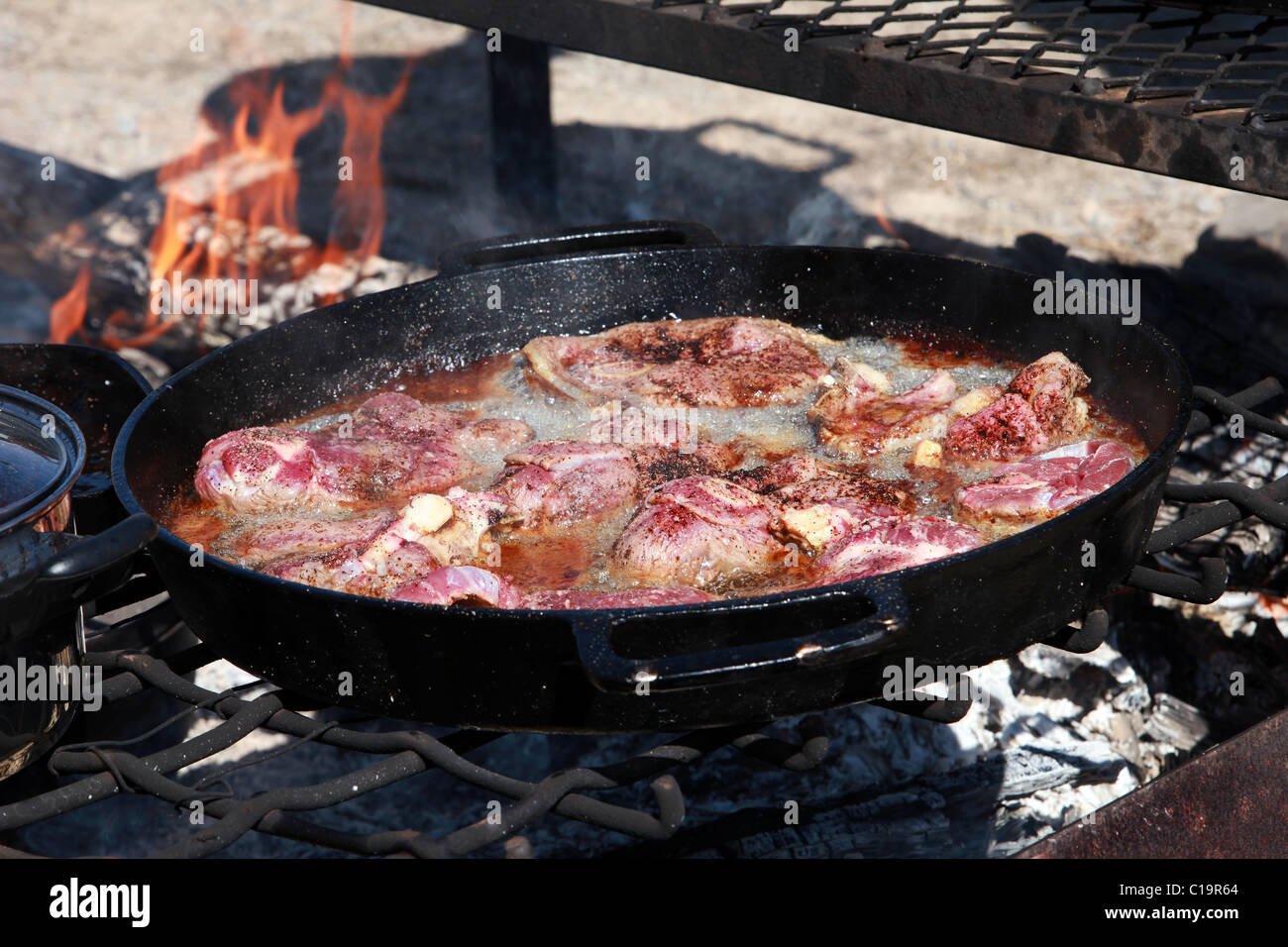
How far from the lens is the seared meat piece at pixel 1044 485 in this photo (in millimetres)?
2436

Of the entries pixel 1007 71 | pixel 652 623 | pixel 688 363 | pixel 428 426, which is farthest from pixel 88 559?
pixel 1007 71

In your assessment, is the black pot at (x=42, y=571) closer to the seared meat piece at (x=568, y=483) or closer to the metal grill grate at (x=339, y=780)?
the metal grill grate at (x=339, y=780)

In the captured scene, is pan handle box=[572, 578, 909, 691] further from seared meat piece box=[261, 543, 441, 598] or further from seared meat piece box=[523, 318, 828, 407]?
seared meat piece box=[523, 318, 828, 407]

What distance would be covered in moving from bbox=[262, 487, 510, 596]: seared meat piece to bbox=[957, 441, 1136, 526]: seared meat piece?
3.50 ft

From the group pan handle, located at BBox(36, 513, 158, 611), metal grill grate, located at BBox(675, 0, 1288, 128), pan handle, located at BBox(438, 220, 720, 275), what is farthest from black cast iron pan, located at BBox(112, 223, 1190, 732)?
pan handle, located at BBox(438, 220, 720, 275)

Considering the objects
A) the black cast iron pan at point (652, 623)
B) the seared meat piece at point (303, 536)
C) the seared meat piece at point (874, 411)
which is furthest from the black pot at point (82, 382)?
the seared meat piece at point (874, 411)

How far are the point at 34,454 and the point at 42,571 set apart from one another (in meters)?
0.42

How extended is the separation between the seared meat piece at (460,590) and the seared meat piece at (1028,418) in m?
1.20

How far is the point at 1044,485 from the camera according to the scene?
2486 mm

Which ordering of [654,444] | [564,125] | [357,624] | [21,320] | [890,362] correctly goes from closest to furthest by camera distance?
[357,624], [654,444], [890,362], [21,320], [564,125]

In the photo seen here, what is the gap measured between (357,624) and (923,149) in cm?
517
